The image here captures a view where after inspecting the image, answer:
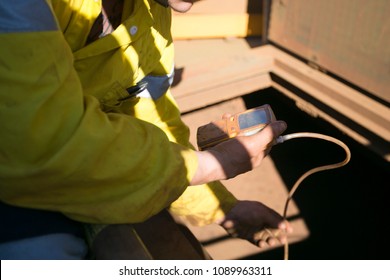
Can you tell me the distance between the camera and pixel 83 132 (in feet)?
1.92

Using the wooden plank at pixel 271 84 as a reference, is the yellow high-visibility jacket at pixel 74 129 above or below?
above

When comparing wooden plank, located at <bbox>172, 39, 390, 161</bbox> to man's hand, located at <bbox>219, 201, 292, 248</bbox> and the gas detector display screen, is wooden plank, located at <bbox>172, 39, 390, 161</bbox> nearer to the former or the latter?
man's hand, located at <bbox>219, 201, 292, 248</bbox>

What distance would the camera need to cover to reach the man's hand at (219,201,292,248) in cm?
120

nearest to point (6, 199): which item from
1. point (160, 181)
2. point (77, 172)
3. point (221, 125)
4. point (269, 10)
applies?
point (77, 172)

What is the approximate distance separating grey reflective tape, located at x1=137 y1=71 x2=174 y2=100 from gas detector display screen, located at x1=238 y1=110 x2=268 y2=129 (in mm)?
248

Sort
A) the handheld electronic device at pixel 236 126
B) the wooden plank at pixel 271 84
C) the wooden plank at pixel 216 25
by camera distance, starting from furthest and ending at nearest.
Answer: the wooden plank at pixel 216 25
the wooden plank at pixel 271 84
the handheld electronic device at pixel 236 126

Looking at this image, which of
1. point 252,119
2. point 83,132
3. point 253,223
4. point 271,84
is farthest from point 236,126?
point 271,84

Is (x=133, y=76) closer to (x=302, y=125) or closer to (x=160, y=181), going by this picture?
(x=160, y=181)

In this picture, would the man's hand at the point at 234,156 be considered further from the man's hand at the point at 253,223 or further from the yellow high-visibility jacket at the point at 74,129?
the man's hand at the point at 253,223

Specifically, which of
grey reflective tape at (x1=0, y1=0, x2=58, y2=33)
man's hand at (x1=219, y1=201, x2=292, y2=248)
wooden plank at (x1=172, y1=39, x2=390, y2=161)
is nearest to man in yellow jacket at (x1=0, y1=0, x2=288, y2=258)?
grey reflective tape at (x1=0, y1=0, x2=58, y2=33)

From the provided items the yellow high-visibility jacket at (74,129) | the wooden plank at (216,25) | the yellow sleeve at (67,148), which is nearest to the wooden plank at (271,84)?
the wooden plank at (216,25)

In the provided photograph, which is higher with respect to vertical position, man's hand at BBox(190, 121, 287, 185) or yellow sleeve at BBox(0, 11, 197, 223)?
yellow sleeve at BBox(0, 11, 197, 223)

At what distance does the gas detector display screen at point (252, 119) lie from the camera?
988 mm

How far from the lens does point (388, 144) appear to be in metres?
1.32
